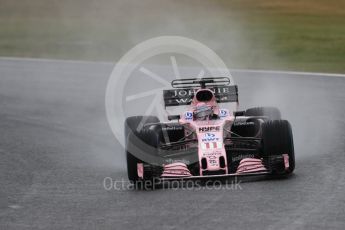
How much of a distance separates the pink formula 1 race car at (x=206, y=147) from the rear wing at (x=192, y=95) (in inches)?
17.4

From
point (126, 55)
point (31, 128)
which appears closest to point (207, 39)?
point (126, 55)

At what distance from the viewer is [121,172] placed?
11.6 meters

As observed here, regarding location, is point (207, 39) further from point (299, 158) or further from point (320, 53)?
point (299, 158)

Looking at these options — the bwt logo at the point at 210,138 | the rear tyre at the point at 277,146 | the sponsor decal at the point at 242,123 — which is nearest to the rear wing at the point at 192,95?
the sponsor decal at the point at 242,123

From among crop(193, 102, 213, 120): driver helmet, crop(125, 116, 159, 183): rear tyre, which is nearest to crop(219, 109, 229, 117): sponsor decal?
crop(193, 102, 213, 120): driver helmet

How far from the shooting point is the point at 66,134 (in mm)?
14820

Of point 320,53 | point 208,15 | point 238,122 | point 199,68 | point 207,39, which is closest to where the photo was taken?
point 238,122

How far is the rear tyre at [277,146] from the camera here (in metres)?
10.5

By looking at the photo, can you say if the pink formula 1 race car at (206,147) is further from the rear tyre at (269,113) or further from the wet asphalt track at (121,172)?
the rear tyre at (269,113)

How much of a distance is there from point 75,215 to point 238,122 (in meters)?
3.37

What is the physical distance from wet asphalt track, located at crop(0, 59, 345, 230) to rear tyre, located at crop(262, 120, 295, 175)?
0.23 metres

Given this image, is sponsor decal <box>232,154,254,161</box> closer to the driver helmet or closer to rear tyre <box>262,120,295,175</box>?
rear tyre <box>262,120,295,175</box>

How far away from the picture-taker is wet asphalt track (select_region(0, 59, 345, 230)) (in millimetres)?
8789

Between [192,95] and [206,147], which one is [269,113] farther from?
[206,147]
